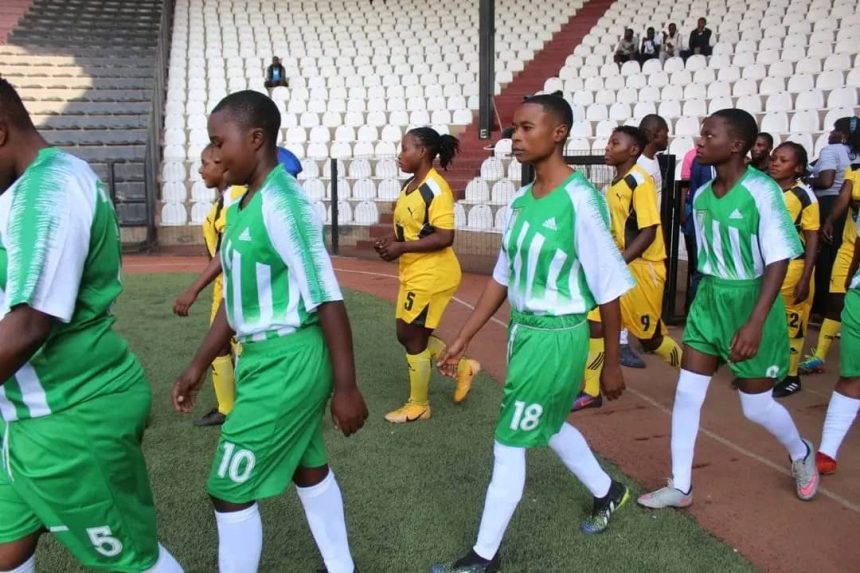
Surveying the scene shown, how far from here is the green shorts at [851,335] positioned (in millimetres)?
3695

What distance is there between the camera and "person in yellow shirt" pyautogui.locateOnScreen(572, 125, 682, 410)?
507cm

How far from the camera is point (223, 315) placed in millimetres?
2617

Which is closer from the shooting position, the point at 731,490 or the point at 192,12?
the point at 731,490

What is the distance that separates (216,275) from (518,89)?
14.1 meters

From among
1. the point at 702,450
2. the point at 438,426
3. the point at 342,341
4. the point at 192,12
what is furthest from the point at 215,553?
the point at 192,12

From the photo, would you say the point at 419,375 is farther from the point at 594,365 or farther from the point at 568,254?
the point at 568,254

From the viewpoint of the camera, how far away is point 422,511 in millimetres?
3533

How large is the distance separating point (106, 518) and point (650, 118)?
5467 mm

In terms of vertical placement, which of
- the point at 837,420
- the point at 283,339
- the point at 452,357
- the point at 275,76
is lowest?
the point at 837,420

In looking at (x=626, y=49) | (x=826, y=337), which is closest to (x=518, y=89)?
(x=626, y=49)

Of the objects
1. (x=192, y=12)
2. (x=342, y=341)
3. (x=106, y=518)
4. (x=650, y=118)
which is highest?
(x=192, y=12)

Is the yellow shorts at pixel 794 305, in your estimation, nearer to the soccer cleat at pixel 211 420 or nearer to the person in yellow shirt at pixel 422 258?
the person in yellow shirt at pixel 422 258

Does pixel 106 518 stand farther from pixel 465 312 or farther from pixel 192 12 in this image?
pixel 192 12

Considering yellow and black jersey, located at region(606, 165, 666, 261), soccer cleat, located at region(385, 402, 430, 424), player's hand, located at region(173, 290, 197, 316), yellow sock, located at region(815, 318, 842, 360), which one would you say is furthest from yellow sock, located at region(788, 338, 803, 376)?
player's hand, located at region(173, 290, 197, 316)
